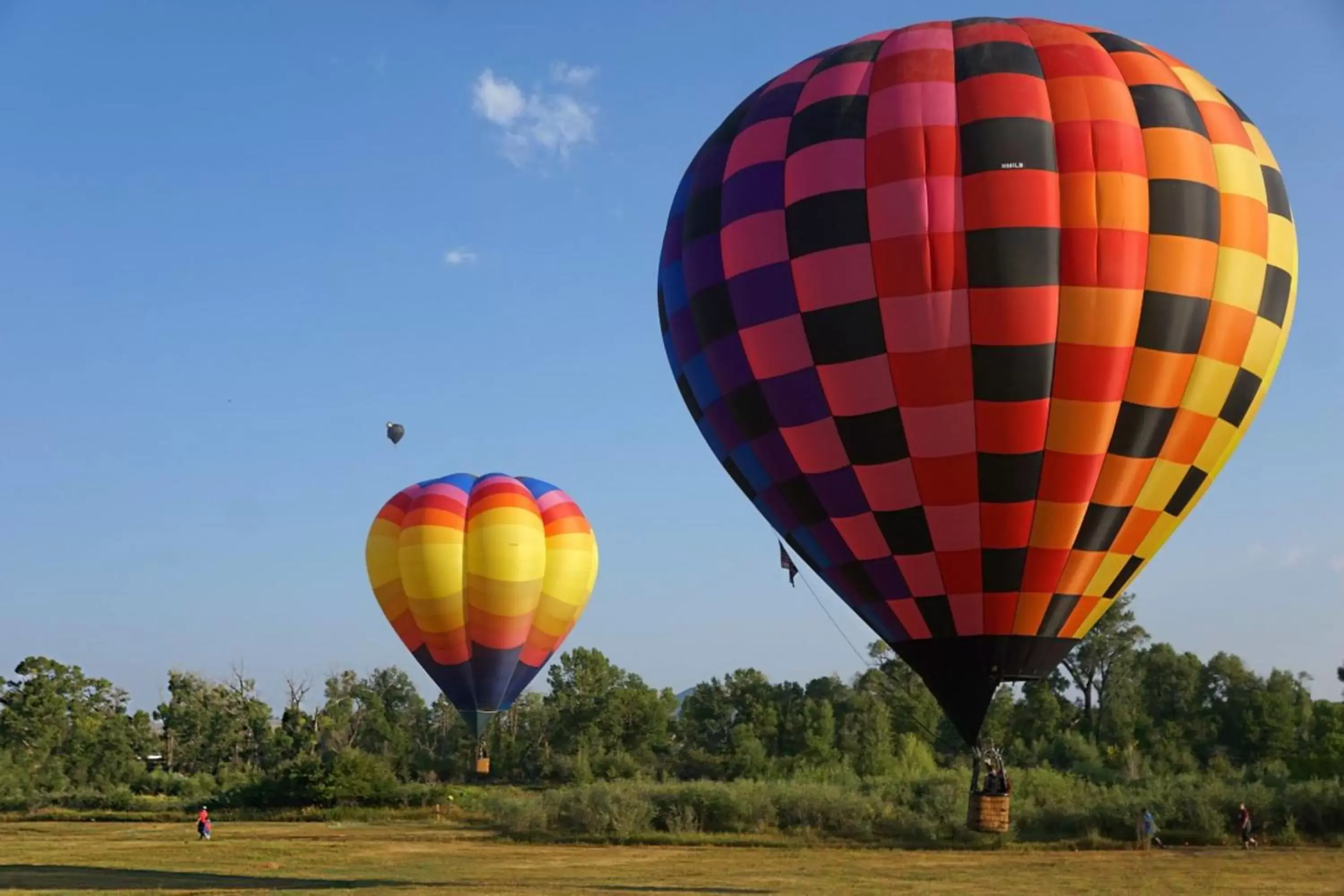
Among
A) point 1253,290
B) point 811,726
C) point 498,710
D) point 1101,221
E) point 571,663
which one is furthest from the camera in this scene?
point 571,663

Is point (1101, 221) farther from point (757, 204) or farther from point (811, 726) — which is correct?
point (811, 726)

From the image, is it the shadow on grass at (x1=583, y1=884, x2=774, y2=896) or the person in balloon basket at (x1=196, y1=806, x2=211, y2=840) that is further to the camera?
the person in balloon basket at (x1=196, y1=806, x2=211, y2=840)

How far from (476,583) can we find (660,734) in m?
32.7

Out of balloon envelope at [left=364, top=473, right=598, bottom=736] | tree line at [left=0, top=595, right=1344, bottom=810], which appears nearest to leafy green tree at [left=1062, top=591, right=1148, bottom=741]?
tree line at [left=0, top=595, right=1344, bottom=810]

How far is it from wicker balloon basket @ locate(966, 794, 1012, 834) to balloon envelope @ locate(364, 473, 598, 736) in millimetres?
22753

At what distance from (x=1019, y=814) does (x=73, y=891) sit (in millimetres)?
21305

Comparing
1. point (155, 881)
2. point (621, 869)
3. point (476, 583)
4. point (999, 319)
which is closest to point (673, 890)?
point (621, 869)

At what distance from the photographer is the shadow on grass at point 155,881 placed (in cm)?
1973

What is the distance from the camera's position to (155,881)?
20906mm

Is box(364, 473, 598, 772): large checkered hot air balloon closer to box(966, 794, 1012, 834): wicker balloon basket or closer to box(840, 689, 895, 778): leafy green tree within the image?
box(840, 689, 895, 778): leafy green tree

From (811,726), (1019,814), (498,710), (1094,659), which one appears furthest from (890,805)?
(1094,659)

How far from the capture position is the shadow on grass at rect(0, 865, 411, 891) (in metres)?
19.7

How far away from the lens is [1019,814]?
31.1 metres

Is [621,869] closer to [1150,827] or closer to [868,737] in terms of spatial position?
[1150,827]
